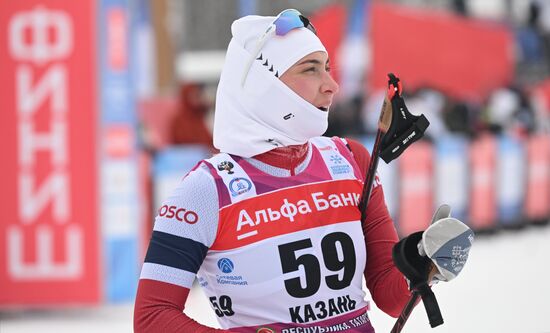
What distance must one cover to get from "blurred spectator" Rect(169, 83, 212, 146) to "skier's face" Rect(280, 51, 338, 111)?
6.11 m

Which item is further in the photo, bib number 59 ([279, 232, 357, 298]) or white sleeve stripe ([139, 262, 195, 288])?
bib number 59 ([279, 232, 357, 298])

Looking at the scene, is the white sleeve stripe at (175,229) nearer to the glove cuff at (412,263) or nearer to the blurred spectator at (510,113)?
the glove cuff at (412,263)

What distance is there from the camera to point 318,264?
8.21 feet

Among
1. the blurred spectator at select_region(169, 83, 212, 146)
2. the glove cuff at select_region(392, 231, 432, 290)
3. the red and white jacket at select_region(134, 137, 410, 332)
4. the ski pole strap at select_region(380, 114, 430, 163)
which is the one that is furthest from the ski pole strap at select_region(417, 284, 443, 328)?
the blurred spectator at select_region(169, 83, 212, 146)

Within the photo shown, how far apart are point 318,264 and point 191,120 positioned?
21.2 ft

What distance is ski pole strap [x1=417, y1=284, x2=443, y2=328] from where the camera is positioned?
2.40m

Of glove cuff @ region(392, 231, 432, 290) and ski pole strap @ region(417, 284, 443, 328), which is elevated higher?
glove cuff @ region(392, 231, 432, 290)

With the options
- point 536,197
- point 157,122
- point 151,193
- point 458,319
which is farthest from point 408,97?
point 458,319

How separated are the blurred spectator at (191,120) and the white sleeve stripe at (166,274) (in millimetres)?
6295

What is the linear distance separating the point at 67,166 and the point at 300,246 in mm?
4534

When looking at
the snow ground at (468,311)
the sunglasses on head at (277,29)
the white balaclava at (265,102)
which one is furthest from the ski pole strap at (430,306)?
the snow ground at (468,311)

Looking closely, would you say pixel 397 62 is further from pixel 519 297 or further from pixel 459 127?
pixel 519 297

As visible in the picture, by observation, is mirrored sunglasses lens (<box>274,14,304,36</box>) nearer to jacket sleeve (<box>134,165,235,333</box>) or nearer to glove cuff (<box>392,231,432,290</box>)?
jacket sleeve (<box>134,165,235,333</box>)

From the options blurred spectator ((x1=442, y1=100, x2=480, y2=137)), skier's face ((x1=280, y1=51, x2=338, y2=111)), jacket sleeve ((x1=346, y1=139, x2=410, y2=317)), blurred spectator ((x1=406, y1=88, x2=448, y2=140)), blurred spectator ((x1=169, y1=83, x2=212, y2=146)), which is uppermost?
skier's face ((x1=280, y1=51, x2=338, y2=111))
